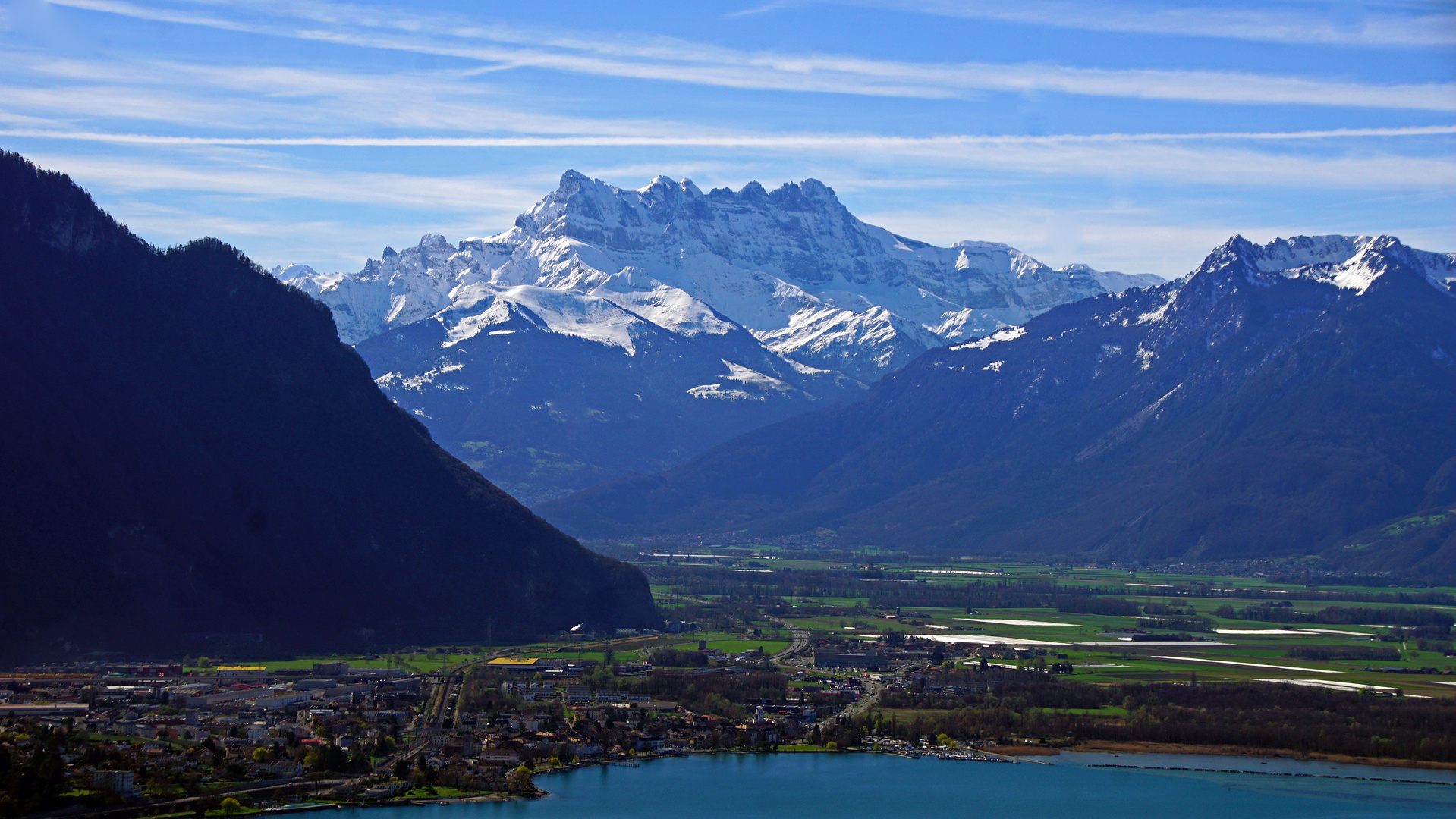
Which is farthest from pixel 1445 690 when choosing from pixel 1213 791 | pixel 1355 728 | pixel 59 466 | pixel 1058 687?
pixel 59 466

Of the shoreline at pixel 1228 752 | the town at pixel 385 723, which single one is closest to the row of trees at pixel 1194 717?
the shoreline at pixel 1228 752

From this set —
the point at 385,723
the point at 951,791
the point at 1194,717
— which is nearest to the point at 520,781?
the point at 385,723

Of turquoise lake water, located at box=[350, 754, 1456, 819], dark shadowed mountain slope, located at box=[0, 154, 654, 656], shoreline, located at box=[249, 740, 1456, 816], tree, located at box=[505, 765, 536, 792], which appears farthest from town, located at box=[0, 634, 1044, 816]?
dark shadowed mountain slope, located at box=[0, 154, 654, 656]

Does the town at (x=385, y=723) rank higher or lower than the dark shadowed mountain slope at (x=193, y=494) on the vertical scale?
lower

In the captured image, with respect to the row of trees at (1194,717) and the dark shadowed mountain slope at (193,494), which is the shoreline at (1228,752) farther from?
the dark shadowed mountain slope at (193,494)

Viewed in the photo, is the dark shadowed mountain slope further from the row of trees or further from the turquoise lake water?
the turquoise lake water

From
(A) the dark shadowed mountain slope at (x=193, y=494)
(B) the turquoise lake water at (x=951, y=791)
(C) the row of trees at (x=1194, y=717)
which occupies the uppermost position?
(A) the dark shadowed mountain slope at (x=193, y=494)
